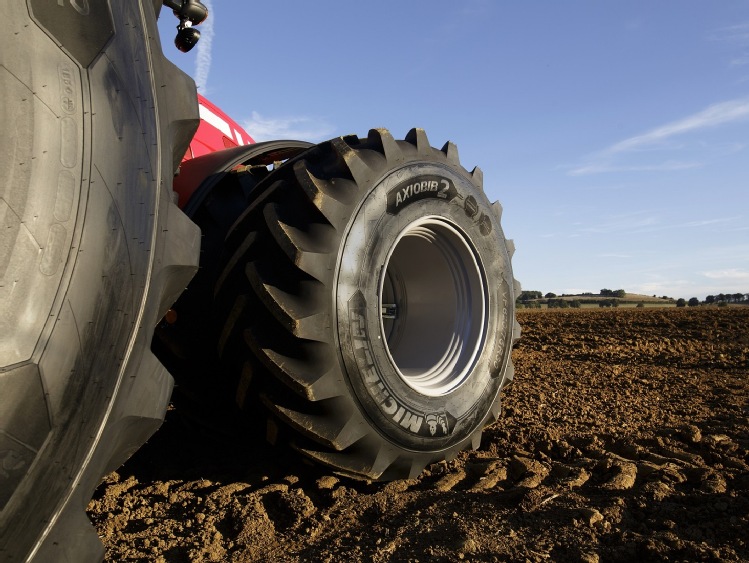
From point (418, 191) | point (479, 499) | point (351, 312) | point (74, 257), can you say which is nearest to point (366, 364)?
point (351, 312)

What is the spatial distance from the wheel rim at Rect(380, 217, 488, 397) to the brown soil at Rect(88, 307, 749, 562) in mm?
530

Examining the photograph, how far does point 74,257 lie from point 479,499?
6.58 ft

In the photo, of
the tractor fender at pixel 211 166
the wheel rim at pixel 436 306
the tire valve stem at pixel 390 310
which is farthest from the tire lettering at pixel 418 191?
the tractor fender at pixel 211 166

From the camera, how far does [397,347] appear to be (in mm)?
3686

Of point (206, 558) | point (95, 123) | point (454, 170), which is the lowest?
point (206, 558)

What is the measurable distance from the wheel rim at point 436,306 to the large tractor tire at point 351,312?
0.01 meters

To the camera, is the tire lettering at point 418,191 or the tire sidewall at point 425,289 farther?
the tire lettering at point 418,191

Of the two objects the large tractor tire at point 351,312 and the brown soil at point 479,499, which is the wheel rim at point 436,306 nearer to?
the large tractor tire at point 351,312

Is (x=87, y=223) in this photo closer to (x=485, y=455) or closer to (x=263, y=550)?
(x=263, y=550)

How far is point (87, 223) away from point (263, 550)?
1447 millimetres

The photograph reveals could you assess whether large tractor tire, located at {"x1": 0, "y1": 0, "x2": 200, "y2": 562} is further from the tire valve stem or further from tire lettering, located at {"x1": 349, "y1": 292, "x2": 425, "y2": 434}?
the tire valve stem

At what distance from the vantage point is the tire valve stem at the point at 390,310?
12.3 ft

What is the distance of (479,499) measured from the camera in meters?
2.86

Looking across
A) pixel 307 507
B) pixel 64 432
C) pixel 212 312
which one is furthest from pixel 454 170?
pixel 64 432
